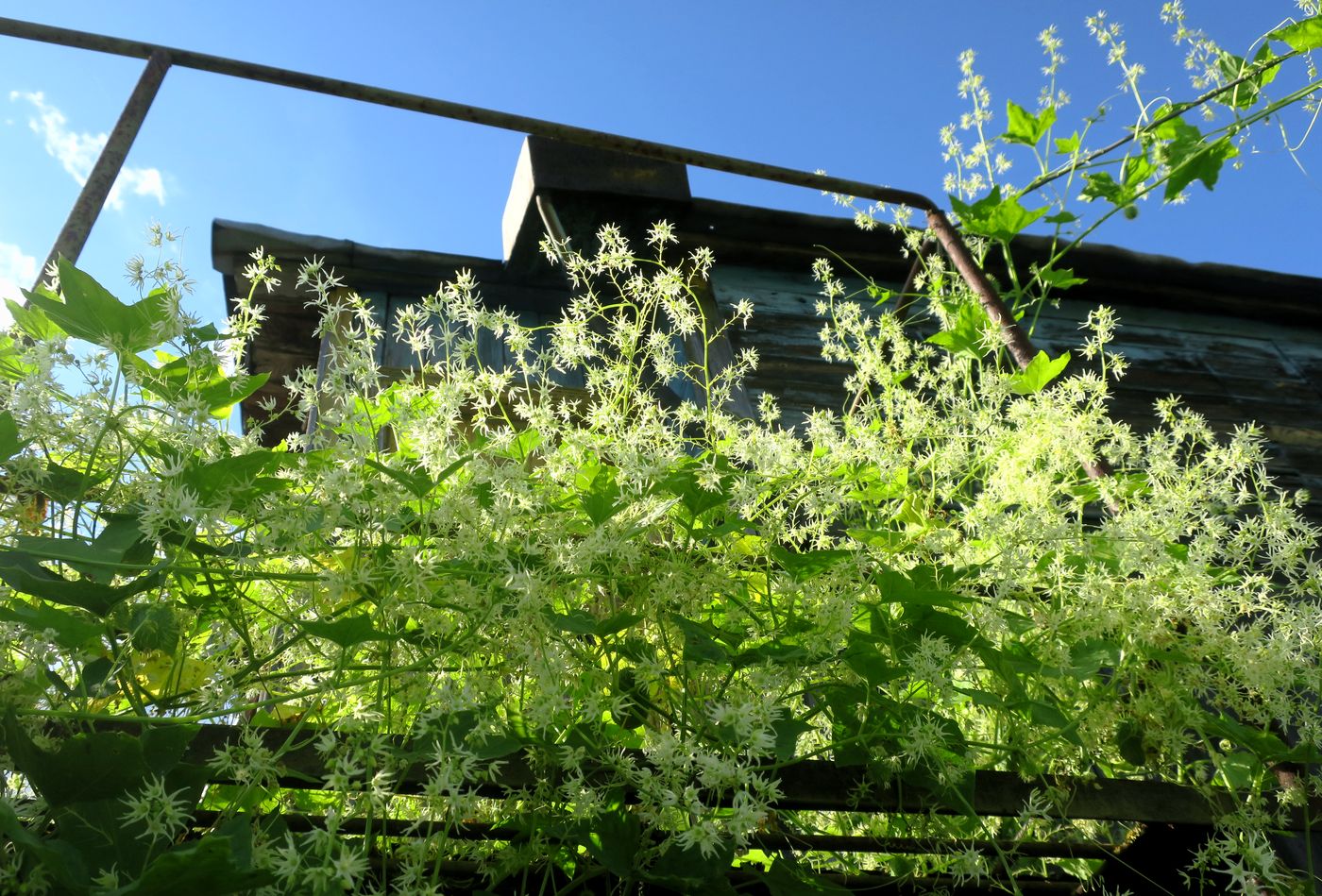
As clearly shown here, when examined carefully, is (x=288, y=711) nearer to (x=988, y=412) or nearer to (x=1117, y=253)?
(x=988, y=412)

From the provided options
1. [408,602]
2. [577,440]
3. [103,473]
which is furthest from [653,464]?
[103,473]

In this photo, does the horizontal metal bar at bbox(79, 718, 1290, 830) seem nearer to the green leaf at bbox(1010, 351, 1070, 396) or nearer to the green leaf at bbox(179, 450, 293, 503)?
the green leaf at bbox(179, 450, 293, 503)

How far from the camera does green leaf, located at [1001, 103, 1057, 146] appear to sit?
2.04 metres

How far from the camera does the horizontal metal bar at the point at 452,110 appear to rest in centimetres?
148

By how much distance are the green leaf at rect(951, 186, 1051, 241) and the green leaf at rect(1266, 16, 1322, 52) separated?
Answer: 21.1 inches

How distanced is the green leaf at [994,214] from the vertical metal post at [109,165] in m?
1.34

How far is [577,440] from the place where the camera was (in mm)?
1212

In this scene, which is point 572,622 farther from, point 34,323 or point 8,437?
point 34,323

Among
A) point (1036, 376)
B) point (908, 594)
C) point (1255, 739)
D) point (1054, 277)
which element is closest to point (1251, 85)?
point (1054, 277)

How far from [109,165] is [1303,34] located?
6.61 feet

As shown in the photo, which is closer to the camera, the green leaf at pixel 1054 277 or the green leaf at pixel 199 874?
the green leaf at pixel 199 874

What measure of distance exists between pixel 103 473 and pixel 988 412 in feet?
3.77

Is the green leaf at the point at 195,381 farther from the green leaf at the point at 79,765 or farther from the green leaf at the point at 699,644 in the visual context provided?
the green leaf at the point at 699,644

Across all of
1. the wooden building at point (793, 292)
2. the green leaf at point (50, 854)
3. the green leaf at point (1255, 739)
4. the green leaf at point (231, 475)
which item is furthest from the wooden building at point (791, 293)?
the green leaf at point (50, 854)
